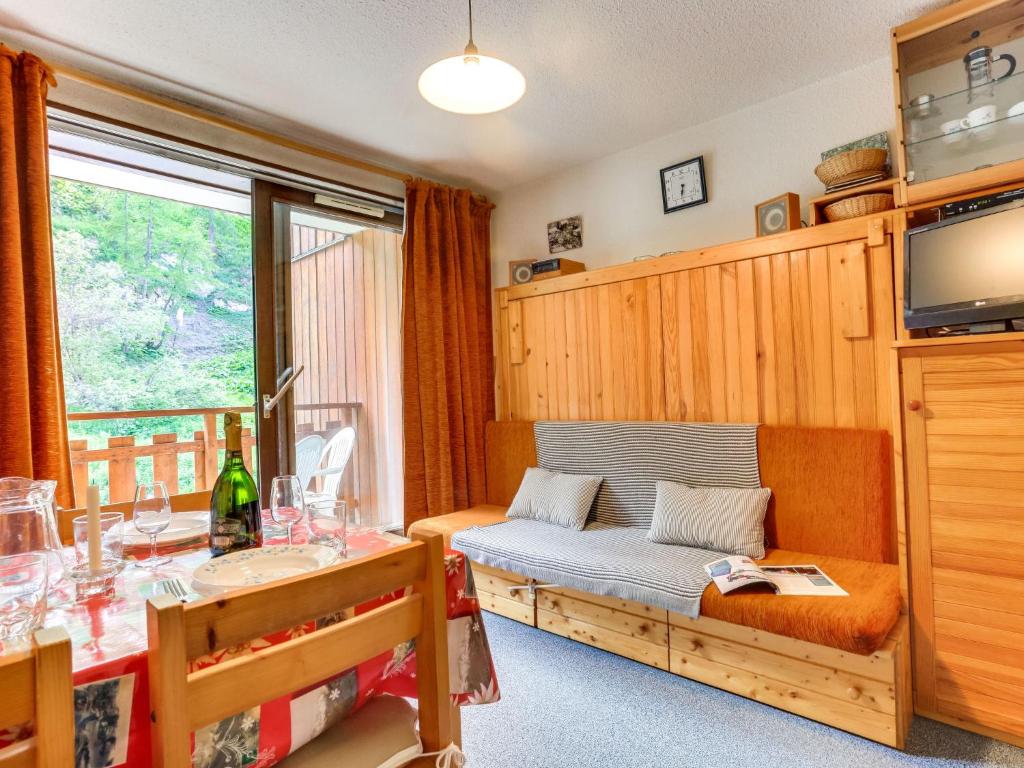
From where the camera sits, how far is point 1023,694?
1.67 metres

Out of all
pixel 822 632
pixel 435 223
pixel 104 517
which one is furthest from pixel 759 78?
pixel 104 517

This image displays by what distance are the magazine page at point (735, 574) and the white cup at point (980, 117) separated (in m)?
1.70

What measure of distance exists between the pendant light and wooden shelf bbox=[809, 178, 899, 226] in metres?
1.38

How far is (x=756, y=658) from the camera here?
6.27 ft

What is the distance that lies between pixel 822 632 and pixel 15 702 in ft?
6.13

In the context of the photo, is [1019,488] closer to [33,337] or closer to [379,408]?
[379,408]

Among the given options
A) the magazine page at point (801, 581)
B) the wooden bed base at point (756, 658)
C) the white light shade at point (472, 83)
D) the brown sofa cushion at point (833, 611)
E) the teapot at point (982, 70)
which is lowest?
the wooden bed base at point (756, 658)

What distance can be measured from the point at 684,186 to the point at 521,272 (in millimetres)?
1080

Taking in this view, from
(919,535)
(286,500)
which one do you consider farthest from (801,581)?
(286,500)

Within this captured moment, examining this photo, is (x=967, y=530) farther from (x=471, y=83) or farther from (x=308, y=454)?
(x=308, y=454)

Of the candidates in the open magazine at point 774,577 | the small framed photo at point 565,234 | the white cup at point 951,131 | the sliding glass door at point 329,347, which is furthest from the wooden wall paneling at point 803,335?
the sliding glass door at point 329,347

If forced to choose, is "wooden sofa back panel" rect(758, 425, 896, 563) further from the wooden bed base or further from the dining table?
the dining table

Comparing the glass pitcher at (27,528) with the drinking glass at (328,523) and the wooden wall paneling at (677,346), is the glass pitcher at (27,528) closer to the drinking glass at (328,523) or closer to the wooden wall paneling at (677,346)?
the drinking glass at (328,523)

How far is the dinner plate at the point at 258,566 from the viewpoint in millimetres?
1049
